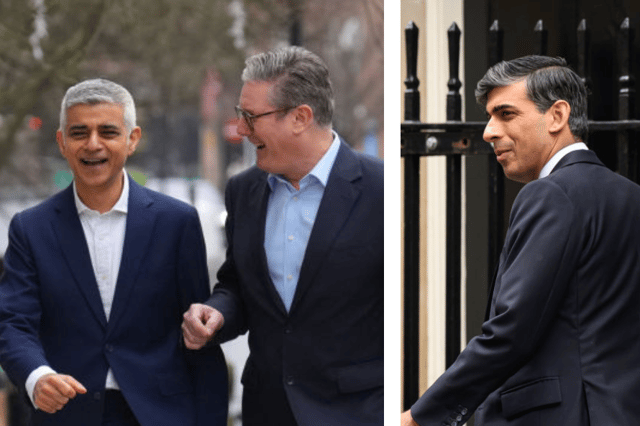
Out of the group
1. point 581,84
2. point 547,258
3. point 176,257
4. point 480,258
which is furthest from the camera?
point 480,258

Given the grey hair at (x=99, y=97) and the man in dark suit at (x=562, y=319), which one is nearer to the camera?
the man in dark suit at (x=562, y=319)

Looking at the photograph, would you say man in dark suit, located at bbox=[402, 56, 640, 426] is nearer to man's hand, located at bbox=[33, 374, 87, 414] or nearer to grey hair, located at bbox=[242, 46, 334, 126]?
grey hair, located at bbox=[242, 46, 334, 126]

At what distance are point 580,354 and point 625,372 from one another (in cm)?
15

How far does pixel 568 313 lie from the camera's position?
105 inches

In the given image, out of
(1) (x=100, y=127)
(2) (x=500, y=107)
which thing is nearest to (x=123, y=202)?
(1) (x=100, y=127)

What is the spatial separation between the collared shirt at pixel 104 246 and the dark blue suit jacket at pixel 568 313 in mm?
1143

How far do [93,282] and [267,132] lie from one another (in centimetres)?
76

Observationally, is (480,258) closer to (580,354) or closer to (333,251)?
(333,251)

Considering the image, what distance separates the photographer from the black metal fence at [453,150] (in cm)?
341

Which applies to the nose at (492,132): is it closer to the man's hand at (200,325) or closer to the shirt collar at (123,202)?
the man's hand at (200,325)

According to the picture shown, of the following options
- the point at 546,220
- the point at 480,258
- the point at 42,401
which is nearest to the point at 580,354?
the point at 546,220

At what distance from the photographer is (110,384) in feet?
9.98

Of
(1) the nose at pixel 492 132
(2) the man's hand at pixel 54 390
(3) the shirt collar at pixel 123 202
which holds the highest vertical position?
(1) the nose at pixel 492 132

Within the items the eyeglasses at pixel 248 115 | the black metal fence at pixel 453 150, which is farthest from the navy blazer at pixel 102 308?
the black metal fence at pixel 453 150
